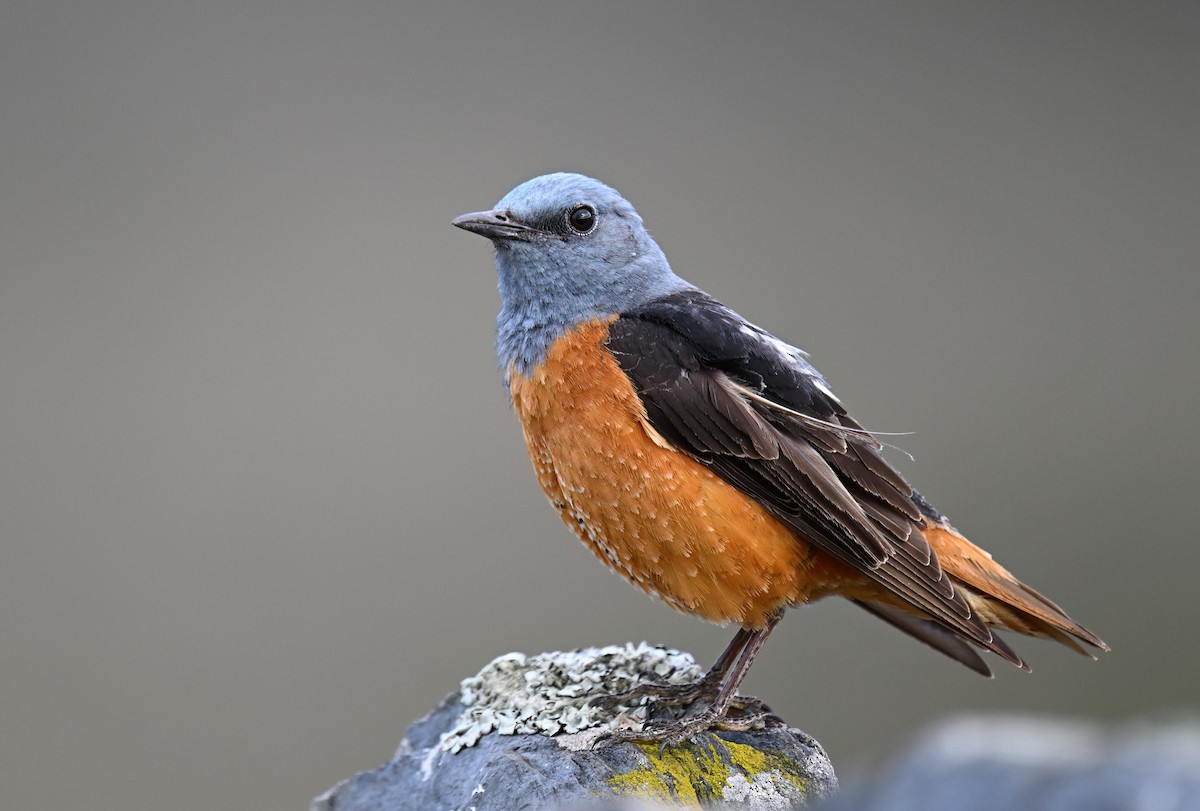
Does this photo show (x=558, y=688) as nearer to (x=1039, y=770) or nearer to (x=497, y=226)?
(x=497, y=226)

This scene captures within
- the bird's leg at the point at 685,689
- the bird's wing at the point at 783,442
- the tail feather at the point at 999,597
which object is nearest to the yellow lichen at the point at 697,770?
the bird's leg at the point at 685,689

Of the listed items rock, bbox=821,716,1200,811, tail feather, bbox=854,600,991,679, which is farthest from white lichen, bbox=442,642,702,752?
rock, bbox=821,716,1200,811

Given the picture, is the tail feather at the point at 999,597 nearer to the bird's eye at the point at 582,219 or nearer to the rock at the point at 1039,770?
the bird's eye at the point at 582,219

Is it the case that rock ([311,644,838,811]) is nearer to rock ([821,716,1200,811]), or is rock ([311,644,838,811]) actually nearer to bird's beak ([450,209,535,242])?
rock ([821,716,1200,811])

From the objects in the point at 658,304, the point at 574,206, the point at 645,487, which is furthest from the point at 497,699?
the point at 574,206

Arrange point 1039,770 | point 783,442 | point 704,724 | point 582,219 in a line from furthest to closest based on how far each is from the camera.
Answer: point 582,219 < point 783,442 < point 704,724 < point 1039,770

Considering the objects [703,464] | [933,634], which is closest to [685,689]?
[703,464]

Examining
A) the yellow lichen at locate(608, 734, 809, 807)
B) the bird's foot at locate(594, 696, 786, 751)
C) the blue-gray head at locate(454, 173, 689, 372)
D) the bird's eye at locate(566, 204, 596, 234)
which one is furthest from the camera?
the bird's eye at locate(566, 204, 596, 234)
